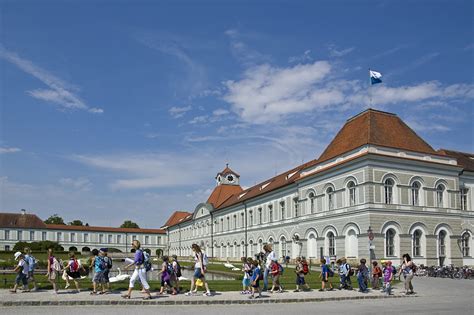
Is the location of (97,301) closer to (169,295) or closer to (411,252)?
(169,295)

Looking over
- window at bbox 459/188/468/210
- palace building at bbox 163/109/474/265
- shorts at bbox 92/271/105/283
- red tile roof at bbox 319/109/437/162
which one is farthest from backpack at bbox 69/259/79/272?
window at bbox 459/188/468/210

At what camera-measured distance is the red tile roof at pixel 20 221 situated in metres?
99.8

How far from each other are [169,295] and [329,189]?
24778mm

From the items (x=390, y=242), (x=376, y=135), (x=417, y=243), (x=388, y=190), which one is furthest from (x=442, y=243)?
(x=376, y=135)

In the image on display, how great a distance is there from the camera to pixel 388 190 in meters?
35.6

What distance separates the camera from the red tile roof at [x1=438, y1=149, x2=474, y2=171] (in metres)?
41.6

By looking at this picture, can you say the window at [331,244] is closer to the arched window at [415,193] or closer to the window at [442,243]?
the arched window at [415,193]

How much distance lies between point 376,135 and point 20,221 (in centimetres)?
8564

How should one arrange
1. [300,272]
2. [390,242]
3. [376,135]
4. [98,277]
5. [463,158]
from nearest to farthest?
1. [98,277]
2. [300,272]
3. [390,242]
4. [376,135]
5. [463,158]

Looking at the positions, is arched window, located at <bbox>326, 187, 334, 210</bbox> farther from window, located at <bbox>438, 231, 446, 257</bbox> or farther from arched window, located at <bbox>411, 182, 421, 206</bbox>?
window, located at <bbox>438, 231, 446, 257</bbox>

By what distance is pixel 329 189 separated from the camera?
39.5m

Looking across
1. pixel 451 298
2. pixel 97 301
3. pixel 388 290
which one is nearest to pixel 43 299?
pixel 97 301

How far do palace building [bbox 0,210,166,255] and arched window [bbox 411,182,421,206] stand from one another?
7934 cm

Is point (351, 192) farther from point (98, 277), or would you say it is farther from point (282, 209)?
point (98, 277)
